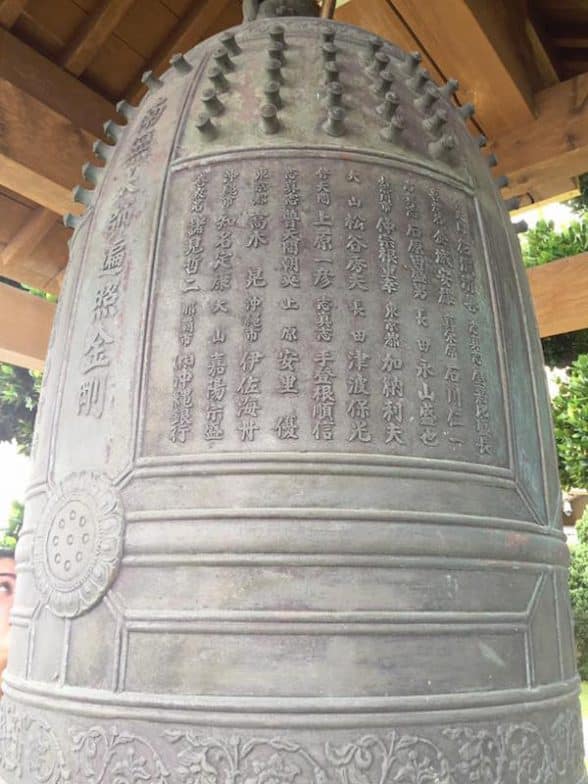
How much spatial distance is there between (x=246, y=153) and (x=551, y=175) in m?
1.81

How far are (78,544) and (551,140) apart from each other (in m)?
2.42

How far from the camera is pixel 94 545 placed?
130 centimetres

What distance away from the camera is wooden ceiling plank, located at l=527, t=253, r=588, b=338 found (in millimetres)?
3182

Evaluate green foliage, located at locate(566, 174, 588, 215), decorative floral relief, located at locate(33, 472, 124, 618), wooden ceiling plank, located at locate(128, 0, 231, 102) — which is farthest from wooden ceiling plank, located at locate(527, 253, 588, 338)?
decorative floral relief, located at locate(33, 472, 124, 618)

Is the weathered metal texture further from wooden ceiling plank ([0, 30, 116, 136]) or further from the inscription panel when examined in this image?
wooden ceiling plank ([0, 30, 116, 136])

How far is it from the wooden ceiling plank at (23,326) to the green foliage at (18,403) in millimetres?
3472

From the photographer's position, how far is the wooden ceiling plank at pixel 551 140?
9.27 ft

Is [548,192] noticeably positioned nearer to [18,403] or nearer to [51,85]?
[51,85]

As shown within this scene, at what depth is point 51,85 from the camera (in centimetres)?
269

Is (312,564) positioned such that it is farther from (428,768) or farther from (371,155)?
(371,155)

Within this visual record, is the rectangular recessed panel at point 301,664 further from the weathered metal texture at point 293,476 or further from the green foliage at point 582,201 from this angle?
the green foliage at point 582,201

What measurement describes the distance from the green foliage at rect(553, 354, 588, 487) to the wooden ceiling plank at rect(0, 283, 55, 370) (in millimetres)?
3305

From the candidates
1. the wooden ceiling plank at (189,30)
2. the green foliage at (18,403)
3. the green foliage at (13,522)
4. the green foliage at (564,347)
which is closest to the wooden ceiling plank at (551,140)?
the wooden ceiling plank at (189,30)

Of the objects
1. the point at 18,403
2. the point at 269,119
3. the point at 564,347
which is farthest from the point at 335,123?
the point at 18,403
